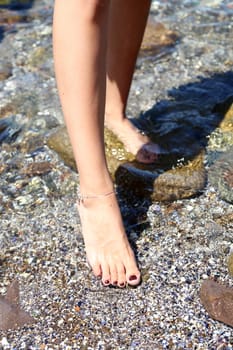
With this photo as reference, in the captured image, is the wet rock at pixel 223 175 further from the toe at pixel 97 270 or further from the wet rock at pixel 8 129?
the wet rock at pixel 8 129

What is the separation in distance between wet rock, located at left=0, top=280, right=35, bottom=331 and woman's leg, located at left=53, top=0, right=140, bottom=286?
0.33 metres

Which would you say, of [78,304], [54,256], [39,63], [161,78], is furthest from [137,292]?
[39,63]

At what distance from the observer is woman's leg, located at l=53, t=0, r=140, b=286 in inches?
84.7

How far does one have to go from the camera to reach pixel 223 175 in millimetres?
2977

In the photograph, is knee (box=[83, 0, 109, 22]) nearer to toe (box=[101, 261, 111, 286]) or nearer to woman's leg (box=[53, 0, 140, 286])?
woman's leg (box=[53, 0, 140, 286])

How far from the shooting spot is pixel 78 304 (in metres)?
2.34

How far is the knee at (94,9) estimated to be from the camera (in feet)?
6.89

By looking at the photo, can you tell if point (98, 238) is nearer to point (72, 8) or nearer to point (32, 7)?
point (72, 8)

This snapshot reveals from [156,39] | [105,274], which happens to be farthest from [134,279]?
[156,39]

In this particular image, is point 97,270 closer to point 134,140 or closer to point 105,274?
point 105,274

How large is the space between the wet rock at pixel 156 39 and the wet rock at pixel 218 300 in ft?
7.64

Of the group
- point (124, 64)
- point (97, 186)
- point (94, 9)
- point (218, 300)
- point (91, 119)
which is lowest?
point (218, 300)

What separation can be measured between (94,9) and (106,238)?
922 millimetres

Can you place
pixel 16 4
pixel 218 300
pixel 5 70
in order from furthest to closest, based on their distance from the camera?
pixel 16 4, pixel 5 70, pixel 218 300
